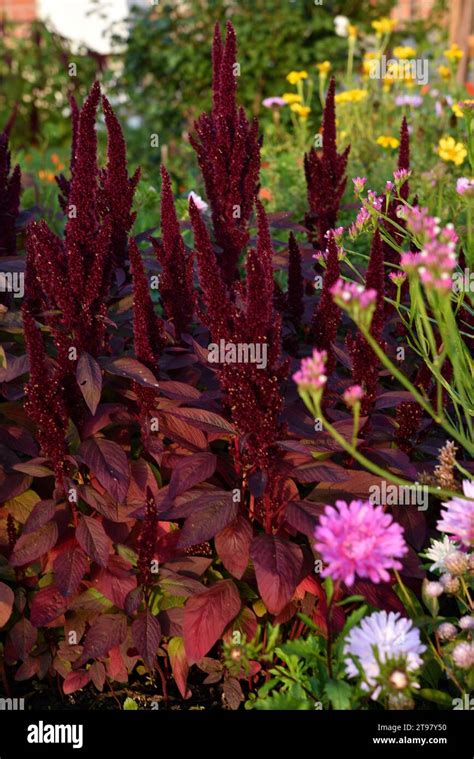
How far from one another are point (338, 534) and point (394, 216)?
1.44 metres

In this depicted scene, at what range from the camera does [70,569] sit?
2.28m

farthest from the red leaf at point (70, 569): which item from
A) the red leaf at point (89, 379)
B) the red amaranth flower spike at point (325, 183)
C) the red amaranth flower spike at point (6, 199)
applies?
the red amaranth flower spike at point (325, 183)

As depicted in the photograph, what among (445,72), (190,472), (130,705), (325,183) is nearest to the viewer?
(190,472)

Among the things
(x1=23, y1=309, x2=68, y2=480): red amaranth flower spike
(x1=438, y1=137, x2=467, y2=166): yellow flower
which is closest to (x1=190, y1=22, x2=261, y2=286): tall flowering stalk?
(x1=23, y1=309, x2=68, y2=480): red amaranth flower spike

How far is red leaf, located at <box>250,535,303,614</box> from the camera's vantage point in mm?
2054

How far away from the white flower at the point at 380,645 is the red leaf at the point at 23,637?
34.5 inches

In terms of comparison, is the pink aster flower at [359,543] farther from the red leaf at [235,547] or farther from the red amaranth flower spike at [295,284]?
the red amaranth flower spike at [295,284]

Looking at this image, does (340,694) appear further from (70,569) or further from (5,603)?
(5,603)

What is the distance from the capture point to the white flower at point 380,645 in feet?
6.12

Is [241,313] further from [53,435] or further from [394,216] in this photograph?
[394,216]

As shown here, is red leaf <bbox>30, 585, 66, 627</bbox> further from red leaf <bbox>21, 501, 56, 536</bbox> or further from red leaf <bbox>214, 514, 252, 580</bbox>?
red leaf <bbox>214, 514, 252, 580</bbox>

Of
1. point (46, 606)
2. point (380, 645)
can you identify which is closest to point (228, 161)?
point (46, 606)

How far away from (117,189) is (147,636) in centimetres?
120

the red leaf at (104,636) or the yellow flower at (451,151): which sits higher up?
the yellow flower at (451,151)
